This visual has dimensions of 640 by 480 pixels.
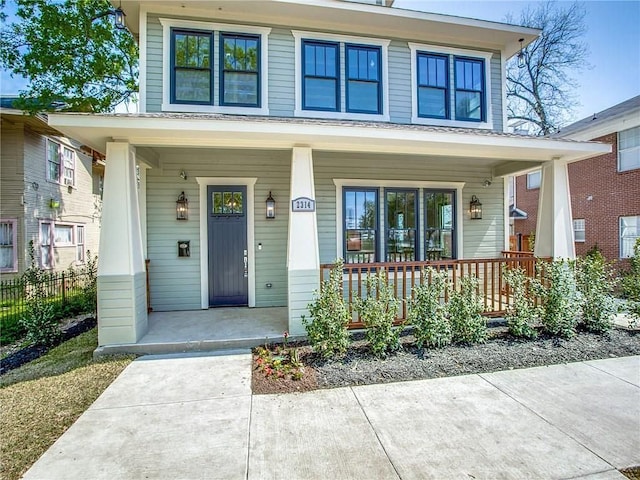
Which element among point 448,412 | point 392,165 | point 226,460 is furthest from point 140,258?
point 392,165

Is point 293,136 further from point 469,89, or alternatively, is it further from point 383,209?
point 469,89

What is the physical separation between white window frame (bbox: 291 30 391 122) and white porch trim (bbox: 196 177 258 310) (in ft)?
6.09

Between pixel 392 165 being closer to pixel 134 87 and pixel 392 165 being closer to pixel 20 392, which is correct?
pixel 20 392

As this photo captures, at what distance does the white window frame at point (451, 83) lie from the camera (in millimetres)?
7246

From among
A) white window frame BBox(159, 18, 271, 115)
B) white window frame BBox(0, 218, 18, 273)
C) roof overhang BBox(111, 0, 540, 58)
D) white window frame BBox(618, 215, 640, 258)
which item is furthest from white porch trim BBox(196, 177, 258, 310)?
white window frame BBox(618, 215, 640, 258)

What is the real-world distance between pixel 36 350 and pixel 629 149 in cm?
1664

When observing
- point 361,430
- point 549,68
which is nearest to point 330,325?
point 361,430

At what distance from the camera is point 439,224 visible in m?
7.66

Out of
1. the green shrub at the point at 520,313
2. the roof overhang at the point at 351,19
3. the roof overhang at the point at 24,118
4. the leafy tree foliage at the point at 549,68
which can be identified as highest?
the leafy tree foliage at the point at 549,68

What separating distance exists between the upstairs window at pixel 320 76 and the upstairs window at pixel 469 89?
287cm

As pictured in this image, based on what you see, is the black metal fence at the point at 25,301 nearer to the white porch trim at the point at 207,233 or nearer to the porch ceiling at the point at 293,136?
the white porch trim at the point at 207,233

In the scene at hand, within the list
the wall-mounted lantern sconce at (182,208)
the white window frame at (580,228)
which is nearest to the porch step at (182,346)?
the wall-mounted lantern sconce at (182,208)

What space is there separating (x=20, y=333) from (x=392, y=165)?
26.5 ft

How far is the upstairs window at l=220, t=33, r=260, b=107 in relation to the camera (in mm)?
6555
